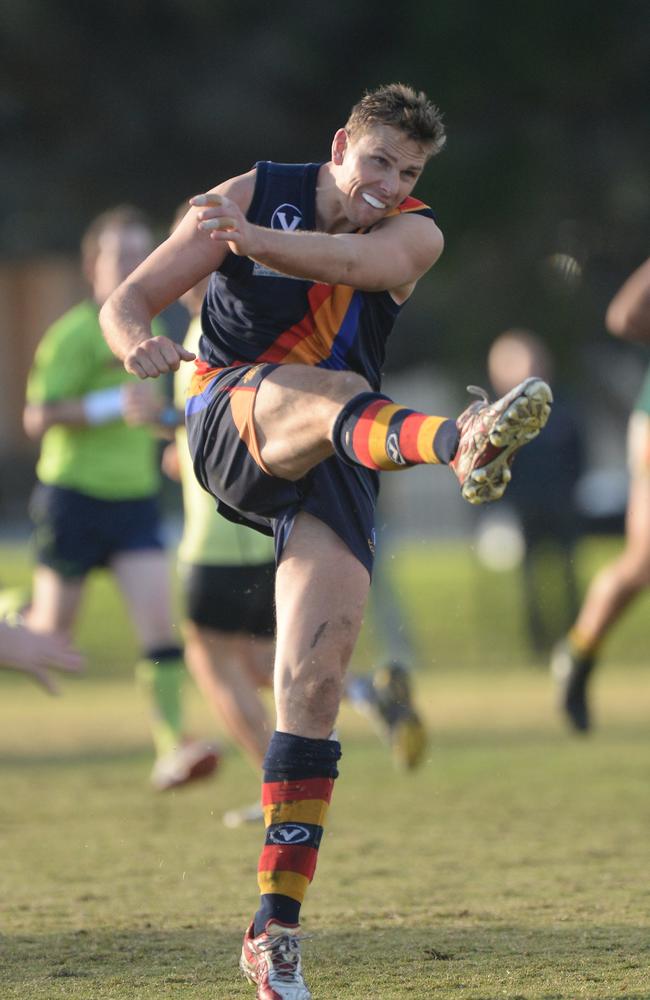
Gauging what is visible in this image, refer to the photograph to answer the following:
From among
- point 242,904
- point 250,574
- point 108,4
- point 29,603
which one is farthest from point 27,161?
point 242,904

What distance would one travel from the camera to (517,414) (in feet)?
13.1

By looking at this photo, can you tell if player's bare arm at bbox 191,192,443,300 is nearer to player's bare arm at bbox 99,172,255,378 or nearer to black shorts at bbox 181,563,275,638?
player's bare arm at bbox 99,172,255,378

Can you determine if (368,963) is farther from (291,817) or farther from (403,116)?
(403,116)

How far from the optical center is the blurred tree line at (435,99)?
14.6 m

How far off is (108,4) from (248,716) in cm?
972

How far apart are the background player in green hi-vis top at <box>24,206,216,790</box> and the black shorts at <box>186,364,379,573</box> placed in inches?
141

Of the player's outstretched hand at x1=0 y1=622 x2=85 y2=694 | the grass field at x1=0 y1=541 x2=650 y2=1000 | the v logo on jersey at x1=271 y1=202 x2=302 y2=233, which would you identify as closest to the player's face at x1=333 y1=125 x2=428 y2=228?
the v logo on jersey at x1=271 y1=202 x2=302 y2=233

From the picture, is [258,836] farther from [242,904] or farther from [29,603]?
[29,603]

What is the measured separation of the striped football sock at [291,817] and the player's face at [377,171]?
1461mm

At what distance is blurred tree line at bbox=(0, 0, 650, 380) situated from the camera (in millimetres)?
14625

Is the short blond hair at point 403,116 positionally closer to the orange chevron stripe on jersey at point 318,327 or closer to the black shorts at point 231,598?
the orange chevron stripe on jersey at point 318,327

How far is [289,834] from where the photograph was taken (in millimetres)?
4434

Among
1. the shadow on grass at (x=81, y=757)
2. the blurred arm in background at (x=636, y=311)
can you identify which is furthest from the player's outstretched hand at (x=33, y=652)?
the shadow on grass at (x=81, y=757)

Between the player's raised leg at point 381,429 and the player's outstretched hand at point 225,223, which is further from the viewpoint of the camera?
the player's outstretched hand at point 225,223
